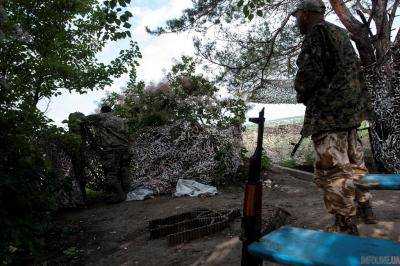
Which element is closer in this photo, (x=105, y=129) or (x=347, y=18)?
(x=105, y=129)

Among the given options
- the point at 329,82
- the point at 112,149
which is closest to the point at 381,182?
the point at 329,82

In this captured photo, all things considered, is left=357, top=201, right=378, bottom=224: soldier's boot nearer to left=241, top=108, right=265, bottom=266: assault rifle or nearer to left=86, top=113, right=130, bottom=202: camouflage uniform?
left=241, top=108, right=265, bottom=266: assault rifle

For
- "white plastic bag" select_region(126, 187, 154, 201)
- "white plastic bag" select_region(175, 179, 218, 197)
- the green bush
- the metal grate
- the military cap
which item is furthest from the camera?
"white plastic bag" select_region(126, 187, 154, 201)

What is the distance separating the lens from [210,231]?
208 inches

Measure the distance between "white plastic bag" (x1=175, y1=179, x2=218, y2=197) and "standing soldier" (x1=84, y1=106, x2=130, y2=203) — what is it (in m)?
1.20

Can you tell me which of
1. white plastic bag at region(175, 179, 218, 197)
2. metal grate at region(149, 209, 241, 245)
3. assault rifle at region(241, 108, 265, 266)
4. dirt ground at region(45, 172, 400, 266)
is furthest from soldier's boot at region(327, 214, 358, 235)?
white plastic bag at region(175, 179, 218, 197)

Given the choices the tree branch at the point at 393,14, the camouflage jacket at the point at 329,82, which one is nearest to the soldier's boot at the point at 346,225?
the camouflage jacket at the point at 329,82

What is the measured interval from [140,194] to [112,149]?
110 cm

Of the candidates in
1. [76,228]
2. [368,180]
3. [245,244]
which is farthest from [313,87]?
[76,228]

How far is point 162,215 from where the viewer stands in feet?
22.6

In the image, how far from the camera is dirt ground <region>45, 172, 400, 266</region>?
4594mm

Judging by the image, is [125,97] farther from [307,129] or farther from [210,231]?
[307,129]

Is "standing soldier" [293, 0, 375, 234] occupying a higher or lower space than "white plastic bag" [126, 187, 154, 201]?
higher

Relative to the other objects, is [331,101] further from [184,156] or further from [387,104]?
[184,156]
